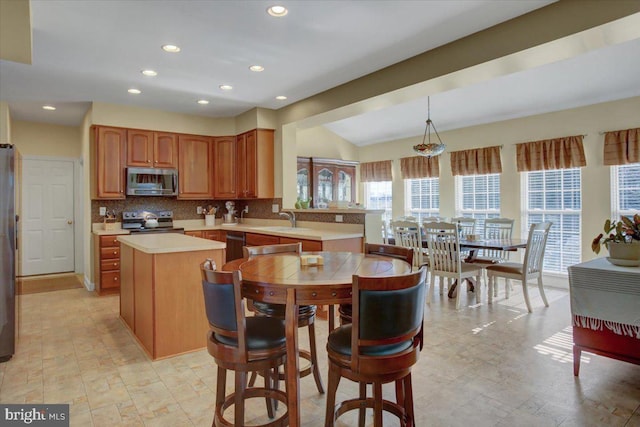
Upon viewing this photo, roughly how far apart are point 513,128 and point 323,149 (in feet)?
11.7

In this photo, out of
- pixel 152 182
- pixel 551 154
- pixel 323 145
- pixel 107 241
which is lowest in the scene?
pixel 107 241

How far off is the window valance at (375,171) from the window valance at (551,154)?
2620mm

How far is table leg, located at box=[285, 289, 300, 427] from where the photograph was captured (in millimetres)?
1709

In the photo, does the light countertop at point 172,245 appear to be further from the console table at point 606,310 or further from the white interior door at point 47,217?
the white interior door at point 47,217

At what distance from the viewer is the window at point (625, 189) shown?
475cm

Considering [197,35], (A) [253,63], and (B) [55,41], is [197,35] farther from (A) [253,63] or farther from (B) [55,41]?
(B) [55,41]

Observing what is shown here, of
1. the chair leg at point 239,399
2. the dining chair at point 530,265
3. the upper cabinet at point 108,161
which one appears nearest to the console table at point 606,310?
the dining chair at point 530,265

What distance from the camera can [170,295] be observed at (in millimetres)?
3035

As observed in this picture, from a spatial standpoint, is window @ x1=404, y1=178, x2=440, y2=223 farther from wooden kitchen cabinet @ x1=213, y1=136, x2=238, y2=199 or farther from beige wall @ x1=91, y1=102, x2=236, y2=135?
beige wall @ x1=91, y1=102, x2=236, y2=135

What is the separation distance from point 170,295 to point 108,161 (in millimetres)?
3054

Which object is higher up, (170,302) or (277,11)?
(277,11)

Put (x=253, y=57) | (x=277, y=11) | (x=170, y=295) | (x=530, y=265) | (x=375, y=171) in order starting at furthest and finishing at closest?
(x=375, y=171) < (x=530, y=265) < (x=253, y=57) < (x=170, y=295) < (x=277, y=11)

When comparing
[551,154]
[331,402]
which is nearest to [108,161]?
[331,402]

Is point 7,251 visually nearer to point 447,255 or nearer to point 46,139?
point 447,255
